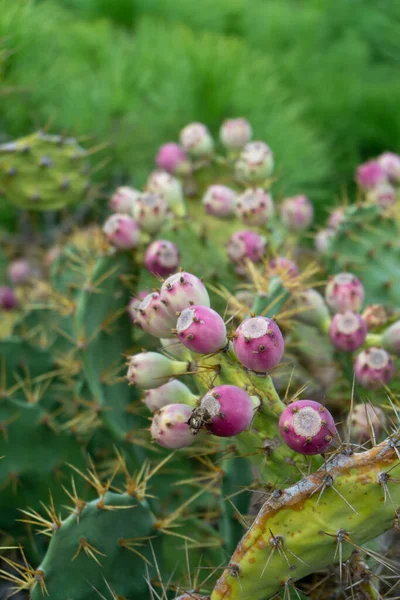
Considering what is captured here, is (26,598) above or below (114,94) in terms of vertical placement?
below

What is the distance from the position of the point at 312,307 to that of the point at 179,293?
384mm

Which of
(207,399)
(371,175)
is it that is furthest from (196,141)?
(207,399)

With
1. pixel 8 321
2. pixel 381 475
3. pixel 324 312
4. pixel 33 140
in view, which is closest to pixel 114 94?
pixel 33 140

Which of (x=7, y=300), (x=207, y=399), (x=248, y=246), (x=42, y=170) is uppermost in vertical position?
(x=207, y=399)

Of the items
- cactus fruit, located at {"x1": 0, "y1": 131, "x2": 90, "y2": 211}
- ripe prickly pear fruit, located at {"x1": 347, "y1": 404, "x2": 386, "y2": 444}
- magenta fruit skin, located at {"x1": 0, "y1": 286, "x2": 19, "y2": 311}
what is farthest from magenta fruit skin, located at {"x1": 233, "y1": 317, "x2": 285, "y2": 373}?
magenta fruit skin, located at {"x1": 0, "y1": 286, "x2": 19, "y2": 311}

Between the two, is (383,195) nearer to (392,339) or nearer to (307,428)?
(392,339)

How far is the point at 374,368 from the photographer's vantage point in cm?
92

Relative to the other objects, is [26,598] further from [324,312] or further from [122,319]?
[324,312]

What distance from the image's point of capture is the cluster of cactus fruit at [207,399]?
634 millimetres

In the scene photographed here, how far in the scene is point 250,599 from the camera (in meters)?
0.64

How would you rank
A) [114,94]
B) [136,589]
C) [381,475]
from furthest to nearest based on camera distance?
[114,94], [136,589], [381,475]

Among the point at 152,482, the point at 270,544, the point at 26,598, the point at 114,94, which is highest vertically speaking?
the point at 270,544

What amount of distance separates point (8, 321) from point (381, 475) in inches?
42.5

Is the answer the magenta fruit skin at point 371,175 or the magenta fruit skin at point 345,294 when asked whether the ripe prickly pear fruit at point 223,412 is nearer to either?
the magenta fruit skin at point 345,294
